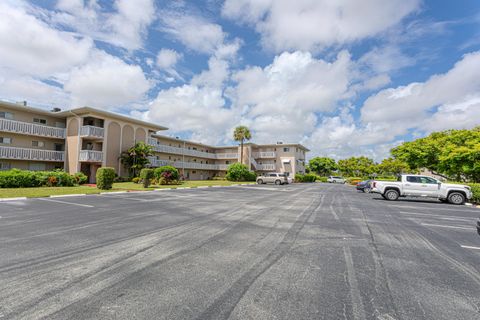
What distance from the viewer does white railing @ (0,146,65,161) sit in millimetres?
21388

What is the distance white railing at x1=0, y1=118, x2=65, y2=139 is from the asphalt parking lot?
2132 centimetres

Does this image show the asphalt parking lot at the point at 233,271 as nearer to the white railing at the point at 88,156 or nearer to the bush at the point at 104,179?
the bush at the point at 104,179

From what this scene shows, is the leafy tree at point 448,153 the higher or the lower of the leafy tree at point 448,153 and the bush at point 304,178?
the higher

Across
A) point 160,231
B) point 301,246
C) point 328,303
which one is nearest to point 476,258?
point 301,246

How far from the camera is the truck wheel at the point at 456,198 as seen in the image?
15141 mm

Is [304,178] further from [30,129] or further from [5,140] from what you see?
[5,140]

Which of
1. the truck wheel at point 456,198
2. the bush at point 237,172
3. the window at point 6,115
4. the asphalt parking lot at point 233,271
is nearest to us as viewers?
the asphalt parking lot at point 233,271

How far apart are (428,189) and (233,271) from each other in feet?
56.5

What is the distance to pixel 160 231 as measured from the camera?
6.45 metres

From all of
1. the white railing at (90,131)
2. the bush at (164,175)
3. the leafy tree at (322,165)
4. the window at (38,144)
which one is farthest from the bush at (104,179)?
the leafy tree at (322,165)

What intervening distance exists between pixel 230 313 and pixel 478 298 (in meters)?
3.55

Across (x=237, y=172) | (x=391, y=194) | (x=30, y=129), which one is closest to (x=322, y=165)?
(x=237, y=172)

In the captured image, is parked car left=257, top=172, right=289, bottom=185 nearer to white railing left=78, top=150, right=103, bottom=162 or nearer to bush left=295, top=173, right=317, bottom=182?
bush left=295, top=173, right=317, bottom=182

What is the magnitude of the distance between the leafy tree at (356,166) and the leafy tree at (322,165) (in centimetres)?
279
